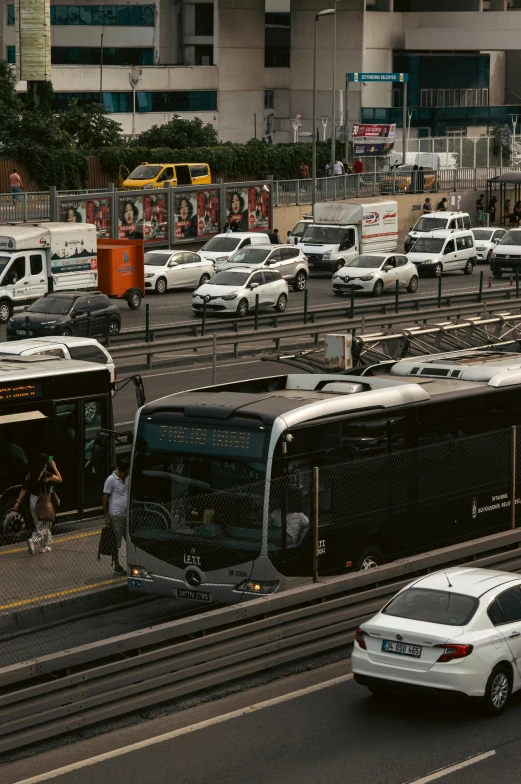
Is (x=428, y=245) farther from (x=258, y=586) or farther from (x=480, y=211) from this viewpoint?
(x=258, y=586)

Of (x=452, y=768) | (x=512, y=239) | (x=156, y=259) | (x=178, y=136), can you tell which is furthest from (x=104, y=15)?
(x=452, y=768)

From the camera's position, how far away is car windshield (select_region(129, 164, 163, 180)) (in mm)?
62931

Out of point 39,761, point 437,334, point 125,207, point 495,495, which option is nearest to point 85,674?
point 39,761

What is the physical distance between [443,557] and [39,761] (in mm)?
6014

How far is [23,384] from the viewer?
18.6 meters

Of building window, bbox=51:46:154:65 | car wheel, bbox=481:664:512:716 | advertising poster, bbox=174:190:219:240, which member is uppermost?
building window, bbox=51:46:154:65

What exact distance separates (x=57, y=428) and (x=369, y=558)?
5.63 metres

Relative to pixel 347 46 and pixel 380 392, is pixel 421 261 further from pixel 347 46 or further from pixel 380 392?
pixel 347 46

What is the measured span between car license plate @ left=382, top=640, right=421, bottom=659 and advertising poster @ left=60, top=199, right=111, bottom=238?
40.5 m

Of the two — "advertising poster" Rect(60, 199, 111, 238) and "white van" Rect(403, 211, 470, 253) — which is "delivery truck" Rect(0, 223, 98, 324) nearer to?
"advertising poster" Rect(60, 199, 111, 238)

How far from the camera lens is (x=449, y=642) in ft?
38.8

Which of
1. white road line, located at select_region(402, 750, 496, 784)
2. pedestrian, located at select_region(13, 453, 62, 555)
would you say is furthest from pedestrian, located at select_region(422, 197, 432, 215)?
white road line, located at select_region(402, 750, 496, 784)

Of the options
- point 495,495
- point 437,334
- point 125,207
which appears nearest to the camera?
point 495,495

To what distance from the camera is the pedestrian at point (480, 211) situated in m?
73.8
